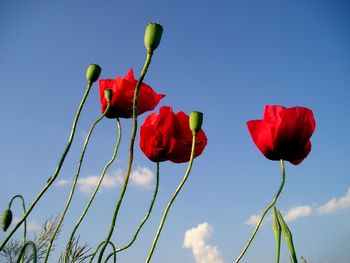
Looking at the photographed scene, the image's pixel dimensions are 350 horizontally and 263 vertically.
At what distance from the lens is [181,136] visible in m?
1.11

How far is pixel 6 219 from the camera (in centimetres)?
120

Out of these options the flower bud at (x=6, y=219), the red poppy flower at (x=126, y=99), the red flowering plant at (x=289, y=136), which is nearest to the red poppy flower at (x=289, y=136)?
the red flowering plant at (x=289, y=136)

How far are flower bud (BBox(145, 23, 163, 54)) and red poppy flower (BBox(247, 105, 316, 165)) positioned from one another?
48 cm

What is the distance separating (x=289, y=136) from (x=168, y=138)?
1.09 feet

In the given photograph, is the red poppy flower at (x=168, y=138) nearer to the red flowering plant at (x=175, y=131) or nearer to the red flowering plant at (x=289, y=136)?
the red flowering plant at (x=175, y=131)

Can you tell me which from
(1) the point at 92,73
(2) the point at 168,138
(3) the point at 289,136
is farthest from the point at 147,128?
(3) the point at 289,136

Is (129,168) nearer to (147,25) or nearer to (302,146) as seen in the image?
(147,25)

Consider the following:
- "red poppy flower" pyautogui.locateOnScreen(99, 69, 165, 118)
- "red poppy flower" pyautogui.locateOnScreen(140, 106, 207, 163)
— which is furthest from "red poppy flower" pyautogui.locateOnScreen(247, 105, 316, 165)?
"red poppy flower" pyautogui.locateOnScreen(99, 69, 165, 118)

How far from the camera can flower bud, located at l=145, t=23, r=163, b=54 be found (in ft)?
2.37

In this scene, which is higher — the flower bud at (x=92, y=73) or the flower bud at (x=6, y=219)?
the flower bud at (x=92, y=73)

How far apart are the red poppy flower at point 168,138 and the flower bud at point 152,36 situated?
38 cm

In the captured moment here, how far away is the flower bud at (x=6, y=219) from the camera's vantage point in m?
1.19

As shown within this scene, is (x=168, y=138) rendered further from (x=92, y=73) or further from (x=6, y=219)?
(x=6, y=219)

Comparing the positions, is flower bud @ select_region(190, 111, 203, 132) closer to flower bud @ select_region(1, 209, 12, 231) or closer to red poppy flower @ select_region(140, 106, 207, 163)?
red poppy flower @ select_region(140, 106, 207, 163)
